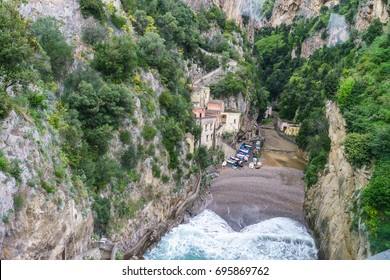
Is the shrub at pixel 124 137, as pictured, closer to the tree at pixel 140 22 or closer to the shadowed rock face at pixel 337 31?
the tree at pixel 140 22

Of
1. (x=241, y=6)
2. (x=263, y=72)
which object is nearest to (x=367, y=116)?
(x=263, y=72)

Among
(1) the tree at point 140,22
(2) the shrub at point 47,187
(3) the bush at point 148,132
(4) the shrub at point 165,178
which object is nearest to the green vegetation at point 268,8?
(1) the tree at point 140,22

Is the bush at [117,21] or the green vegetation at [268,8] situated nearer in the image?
the bush at [117,21]

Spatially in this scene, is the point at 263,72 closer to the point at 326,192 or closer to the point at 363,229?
the point at 326,192

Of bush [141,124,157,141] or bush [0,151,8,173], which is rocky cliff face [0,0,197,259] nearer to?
bush [0,151,8,173]

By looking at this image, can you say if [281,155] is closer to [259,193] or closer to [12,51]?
[259,193]

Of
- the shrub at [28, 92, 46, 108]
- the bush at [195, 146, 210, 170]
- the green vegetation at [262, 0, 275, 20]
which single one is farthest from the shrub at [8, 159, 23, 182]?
the green vegetation at [262, 0, 275, 20]

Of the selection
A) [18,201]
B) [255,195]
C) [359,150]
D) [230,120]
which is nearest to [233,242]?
[255,195]
